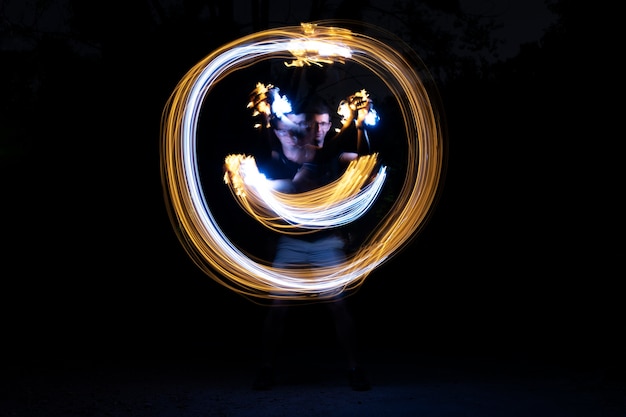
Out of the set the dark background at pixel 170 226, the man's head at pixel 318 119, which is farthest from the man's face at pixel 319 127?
the dark background at pixel 170 226

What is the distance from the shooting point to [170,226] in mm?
10773

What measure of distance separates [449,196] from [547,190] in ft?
4.08

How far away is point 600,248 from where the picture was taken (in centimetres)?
927

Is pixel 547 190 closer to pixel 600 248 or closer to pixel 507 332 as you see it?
pixel 600 248

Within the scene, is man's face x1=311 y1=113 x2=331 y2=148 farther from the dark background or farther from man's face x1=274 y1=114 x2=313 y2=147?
the dark background

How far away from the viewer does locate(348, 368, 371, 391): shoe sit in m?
6.94

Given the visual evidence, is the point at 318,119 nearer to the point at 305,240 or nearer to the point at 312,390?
the point at 305,240

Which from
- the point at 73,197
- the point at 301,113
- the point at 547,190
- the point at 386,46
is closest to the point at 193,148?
the point at 301,113

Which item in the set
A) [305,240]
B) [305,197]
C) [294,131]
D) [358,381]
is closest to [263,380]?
[358,381]

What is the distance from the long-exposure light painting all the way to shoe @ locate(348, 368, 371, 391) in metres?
0.65

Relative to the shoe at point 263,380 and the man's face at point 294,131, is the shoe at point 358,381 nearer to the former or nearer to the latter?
the shoe at point 263,380

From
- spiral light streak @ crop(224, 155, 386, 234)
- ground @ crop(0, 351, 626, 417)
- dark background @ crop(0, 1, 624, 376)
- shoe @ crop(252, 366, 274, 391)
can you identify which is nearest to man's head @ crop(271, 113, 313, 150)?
spiral light streak @ crop(224, 155, 386, 234)

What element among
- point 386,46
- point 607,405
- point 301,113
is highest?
point 386,46

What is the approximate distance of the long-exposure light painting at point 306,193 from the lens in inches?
288
